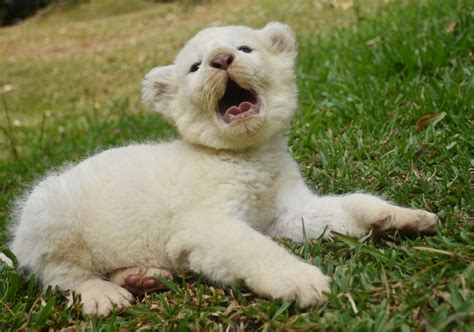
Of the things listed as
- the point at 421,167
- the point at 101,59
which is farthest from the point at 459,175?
the point at 101,59

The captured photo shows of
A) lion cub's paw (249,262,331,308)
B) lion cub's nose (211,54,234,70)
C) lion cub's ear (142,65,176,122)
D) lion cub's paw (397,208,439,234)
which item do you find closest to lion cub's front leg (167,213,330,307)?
lion cub's paw (249,262,331,308)

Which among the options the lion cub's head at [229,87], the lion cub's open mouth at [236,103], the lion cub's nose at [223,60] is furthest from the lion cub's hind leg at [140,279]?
the lion cub's nose at [223,60]

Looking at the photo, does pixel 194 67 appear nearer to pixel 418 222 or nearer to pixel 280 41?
pixel 280 41

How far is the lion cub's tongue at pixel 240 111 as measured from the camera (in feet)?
10.4

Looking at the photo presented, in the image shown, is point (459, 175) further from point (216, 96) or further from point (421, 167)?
point (216, 96)

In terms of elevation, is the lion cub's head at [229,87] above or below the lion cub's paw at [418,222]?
above

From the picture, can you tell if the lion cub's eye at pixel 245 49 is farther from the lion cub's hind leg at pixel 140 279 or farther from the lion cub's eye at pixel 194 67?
the lion cub's hind leg at pixel 140 279

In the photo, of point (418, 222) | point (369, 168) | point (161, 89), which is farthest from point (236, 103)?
point (418, 222)

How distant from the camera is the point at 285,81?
3.45m

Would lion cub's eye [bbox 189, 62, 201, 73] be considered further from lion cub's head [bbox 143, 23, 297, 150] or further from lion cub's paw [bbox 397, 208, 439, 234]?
lion cub's paw [bbox 397, 208, 439, 234]

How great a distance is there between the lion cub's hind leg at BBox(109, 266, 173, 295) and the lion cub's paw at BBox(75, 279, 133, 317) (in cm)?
4

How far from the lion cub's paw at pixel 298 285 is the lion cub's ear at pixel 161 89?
147 centimetres

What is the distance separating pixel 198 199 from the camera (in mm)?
3004

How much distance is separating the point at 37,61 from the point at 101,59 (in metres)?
1.97
